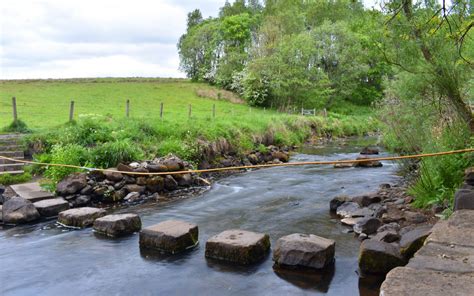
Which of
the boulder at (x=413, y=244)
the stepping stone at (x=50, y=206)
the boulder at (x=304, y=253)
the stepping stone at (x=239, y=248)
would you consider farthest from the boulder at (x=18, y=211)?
the boulder at (x=413, y=244)

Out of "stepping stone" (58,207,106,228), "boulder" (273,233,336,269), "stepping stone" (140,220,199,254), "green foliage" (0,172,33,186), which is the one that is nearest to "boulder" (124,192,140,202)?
"stepping stone" (58,207,106,228)

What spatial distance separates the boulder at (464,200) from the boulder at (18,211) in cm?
949

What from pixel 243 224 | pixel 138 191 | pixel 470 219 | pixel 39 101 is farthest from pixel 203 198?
pixel 39 101

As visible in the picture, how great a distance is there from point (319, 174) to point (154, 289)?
11.4 m

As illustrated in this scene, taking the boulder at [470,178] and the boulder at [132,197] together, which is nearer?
the boulder at [470,178]

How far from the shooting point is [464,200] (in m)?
7.32

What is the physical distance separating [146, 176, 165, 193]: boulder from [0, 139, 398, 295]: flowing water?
1492mm

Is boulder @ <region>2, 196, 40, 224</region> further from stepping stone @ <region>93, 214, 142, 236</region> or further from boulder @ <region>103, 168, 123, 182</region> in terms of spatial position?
boulder @ <region>103, 168, 123, 182</region>

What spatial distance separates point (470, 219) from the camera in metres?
6.54

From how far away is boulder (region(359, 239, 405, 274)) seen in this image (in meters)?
6.96

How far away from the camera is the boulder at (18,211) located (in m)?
10.8

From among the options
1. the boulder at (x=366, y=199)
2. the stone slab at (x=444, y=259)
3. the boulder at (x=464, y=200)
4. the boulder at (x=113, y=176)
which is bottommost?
the boulder at (x=113, y=176)

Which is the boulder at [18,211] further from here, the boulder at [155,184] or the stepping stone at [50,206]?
the boulder at [155,184]

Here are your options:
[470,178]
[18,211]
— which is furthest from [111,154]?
[470,178]
